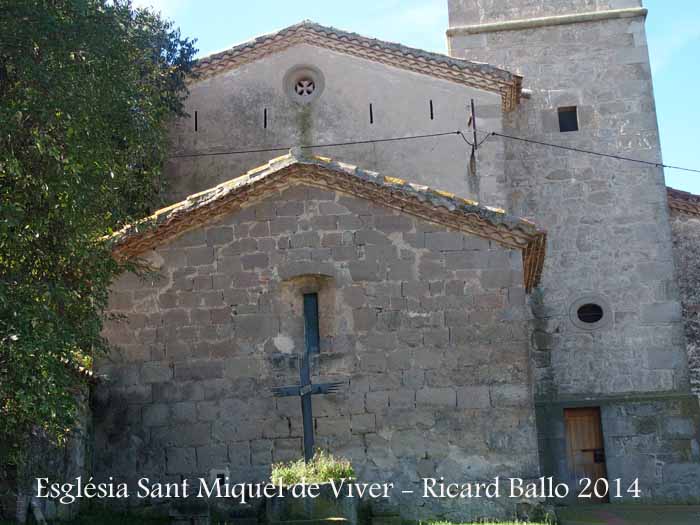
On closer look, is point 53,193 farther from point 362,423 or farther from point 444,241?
point 444,241

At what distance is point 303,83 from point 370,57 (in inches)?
52.3

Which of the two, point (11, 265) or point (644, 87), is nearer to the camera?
point (11, 265)

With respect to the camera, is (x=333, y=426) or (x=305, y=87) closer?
(x=333, y=426)

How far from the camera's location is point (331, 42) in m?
18.4

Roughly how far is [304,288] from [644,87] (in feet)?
32.0

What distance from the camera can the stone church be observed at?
12375mm

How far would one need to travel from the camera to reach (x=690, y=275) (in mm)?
18500

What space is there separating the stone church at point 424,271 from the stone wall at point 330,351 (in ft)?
0.09

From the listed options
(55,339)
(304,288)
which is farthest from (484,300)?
(55,339)

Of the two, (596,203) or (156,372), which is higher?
(596,203)

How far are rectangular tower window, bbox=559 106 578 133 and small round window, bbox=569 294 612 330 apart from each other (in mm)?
3362

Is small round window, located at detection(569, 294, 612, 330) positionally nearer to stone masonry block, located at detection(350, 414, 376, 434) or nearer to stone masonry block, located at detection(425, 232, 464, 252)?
stone masonry block, located at detection(425, 232, 464, 252)

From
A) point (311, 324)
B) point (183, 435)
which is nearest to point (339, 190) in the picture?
point (311, 324)

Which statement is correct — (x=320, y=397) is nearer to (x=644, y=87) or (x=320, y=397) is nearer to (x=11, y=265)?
(x=11, y=265)
